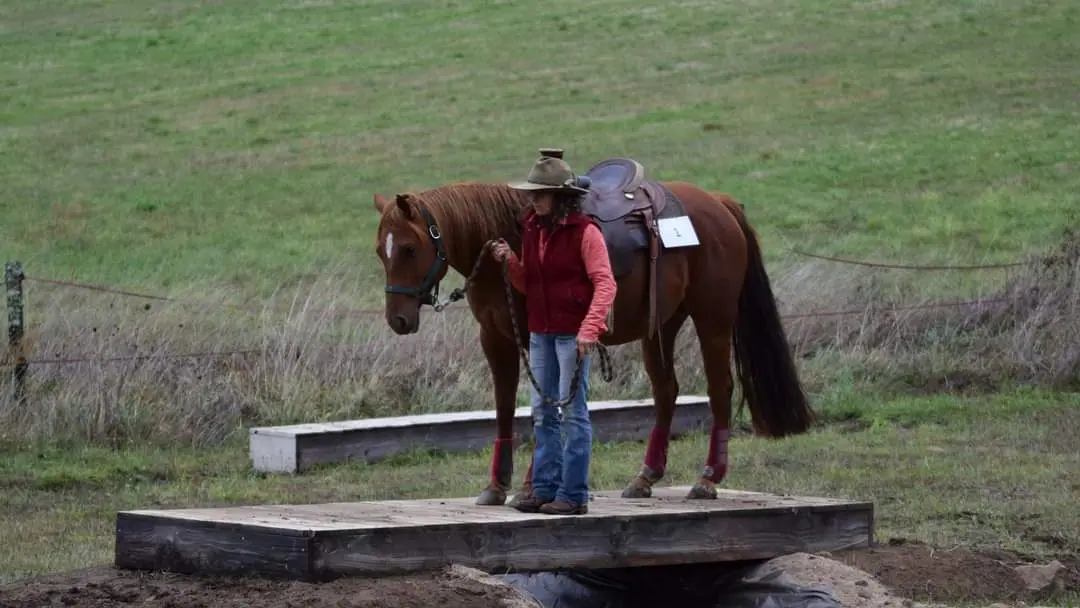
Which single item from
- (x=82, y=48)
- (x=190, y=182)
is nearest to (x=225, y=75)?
(x=82, y=48)

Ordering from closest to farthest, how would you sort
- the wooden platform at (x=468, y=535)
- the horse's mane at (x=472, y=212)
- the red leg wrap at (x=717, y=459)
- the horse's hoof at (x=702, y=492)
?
the wooden platform at (x=468, y=535)
the horse's mane at (x=472, y=212)
the horse's hoof at (x=702, y=492)
the red leg wrap at (x=717, y=459)

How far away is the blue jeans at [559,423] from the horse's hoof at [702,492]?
3.59 feet

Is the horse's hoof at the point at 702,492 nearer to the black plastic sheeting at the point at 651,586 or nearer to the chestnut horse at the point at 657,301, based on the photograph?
the chestnut horse at the point at 657,301

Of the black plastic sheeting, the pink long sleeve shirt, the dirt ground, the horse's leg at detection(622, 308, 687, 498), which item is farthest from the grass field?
the pink long sleeve shirt

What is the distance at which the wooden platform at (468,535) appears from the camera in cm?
697

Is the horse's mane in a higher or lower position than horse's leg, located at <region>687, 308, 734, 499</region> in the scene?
higher

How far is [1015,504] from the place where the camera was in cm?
1006

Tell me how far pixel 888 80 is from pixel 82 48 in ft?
62.2

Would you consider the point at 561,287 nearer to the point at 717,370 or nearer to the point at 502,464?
the point at 502,464

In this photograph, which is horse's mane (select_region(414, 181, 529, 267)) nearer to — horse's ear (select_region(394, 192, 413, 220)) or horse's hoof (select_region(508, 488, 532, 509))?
horse's ear (select_region(394, 192, 413, 220))

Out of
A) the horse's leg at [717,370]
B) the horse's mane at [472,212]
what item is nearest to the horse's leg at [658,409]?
the horse's leg at [717,370]

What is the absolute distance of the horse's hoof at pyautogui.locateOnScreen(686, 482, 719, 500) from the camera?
8.74 metres

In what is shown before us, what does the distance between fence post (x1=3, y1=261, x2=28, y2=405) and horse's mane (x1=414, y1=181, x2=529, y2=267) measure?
234 inches

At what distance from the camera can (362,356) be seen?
13.9 meters
